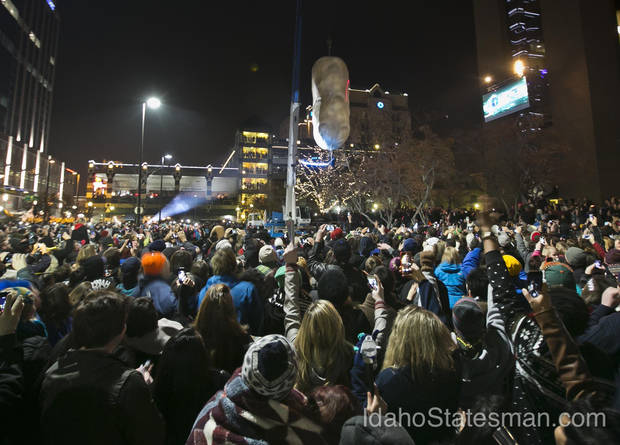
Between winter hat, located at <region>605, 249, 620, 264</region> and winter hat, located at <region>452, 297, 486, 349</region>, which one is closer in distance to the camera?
winter hat, located at <region>452, 297, 486, 349</region>

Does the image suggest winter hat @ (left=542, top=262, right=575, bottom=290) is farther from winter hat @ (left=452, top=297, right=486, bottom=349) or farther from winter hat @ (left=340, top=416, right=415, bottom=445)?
winter hat @ (left=340, top=416, right=415, bottom=445)

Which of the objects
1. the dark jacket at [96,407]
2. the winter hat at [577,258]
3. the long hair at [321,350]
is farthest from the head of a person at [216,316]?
the winter hat at [577,258]

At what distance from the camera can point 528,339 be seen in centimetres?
241

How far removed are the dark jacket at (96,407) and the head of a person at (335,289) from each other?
176 centimetres

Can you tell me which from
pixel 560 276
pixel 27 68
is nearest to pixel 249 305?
pixel 560 276

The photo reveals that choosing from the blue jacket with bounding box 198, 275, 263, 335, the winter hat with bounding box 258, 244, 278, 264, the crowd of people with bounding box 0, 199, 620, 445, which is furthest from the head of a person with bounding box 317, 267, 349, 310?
the winter hat with bounding box 258, 244, 278, 264

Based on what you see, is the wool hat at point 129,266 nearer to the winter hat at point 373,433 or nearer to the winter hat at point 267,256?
the winter hat at point 267,256

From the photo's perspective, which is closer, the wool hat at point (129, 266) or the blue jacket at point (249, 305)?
the blue jacket at point (249, 305)

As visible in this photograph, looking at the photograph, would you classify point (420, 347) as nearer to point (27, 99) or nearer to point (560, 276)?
point (560, 276)

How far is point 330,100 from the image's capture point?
18.7 ft

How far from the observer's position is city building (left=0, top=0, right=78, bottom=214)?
61.3m

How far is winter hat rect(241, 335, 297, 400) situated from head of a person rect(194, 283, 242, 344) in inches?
52.5

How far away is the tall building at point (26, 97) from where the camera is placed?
6144 centimetres

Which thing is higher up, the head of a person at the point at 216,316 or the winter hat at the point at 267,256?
the winter hat at the point at 267,256
